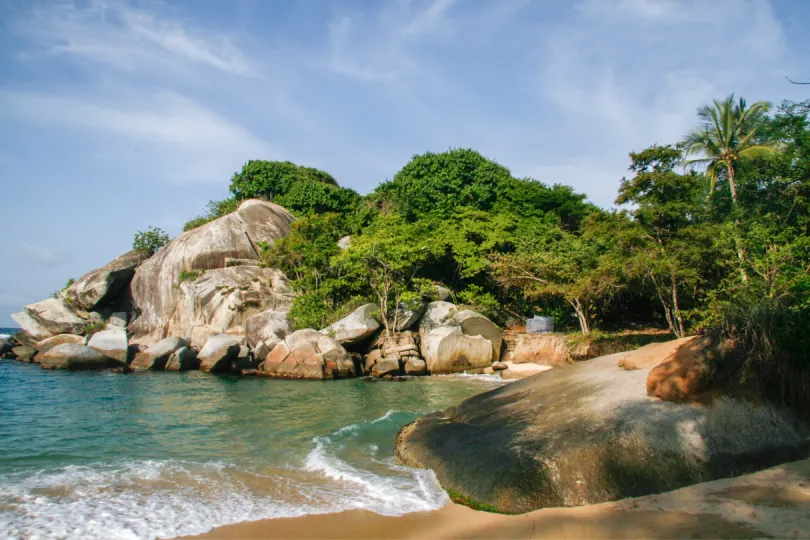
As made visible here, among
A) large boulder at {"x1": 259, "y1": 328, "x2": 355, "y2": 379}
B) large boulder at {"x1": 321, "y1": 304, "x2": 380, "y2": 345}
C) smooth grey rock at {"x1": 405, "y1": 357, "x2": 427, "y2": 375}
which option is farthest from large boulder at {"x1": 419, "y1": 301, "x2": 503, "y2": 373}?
large boulder at {"x1": 259, "y1": 328, "x2": 355, "y2": 379}

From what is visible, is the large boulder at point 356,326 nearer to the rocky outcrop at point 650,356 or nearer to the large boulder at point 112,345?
the large boulder at point 112,345

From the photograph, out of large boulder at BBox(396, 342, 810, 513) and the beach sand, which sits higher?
large boulder at BBox(396, 342, 810, 513)

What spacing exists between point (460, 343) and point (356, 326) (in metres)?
4.34

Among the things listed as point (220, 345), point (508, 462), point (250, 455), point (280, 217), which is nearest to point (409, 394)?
point (250, 455)

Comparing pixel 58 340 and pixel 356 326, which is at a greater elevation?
pixel 356 326

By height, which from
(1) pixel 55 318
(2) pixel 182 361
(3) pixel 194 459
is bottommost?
(3) pixel 194 459

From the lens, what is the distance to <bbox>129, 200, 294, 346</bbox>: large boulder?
985 inches

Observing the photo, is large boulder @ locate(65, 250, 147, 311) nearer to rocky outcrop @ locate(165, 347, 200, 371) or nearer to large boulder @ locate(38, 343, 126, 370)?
large boulder @ locate(38, 343, 126, 370)

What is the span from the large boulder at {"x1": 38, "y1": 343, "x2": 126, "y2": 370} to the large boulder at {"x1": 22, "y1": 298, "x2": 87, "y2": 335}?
16.3 ft

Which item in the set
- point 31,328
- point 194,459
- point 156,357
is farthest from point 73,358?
point 194,459

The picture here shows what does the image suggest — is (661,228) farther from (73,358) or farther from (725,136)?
(73,358)

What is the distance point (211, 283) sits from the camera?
25750 millimetres

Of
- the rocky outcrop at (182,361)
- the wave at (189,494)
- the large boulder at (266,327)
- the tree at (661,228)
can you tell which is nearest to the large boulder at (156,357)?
the rocky outcrop at (182,361)

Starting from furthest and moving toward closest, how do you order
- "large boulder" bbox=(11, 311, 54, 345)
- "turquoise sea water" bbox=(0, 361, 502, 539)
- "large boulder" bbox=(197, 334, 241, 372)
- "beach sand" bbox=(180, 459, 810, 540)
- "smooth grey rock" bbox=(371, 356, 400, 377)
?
1. "large boulder" bbox=(11, 311, 54, 345)
2. "large boulder" bbox=(197, 334, 241, 372)
3. "smooth grey rock" bbox=(371, 356, 400, 377)
4. "turquoise sea water" bbox=(0, 361, 502, 539)
5. "beach sand" bbox=(180, 459, 810, 540)
